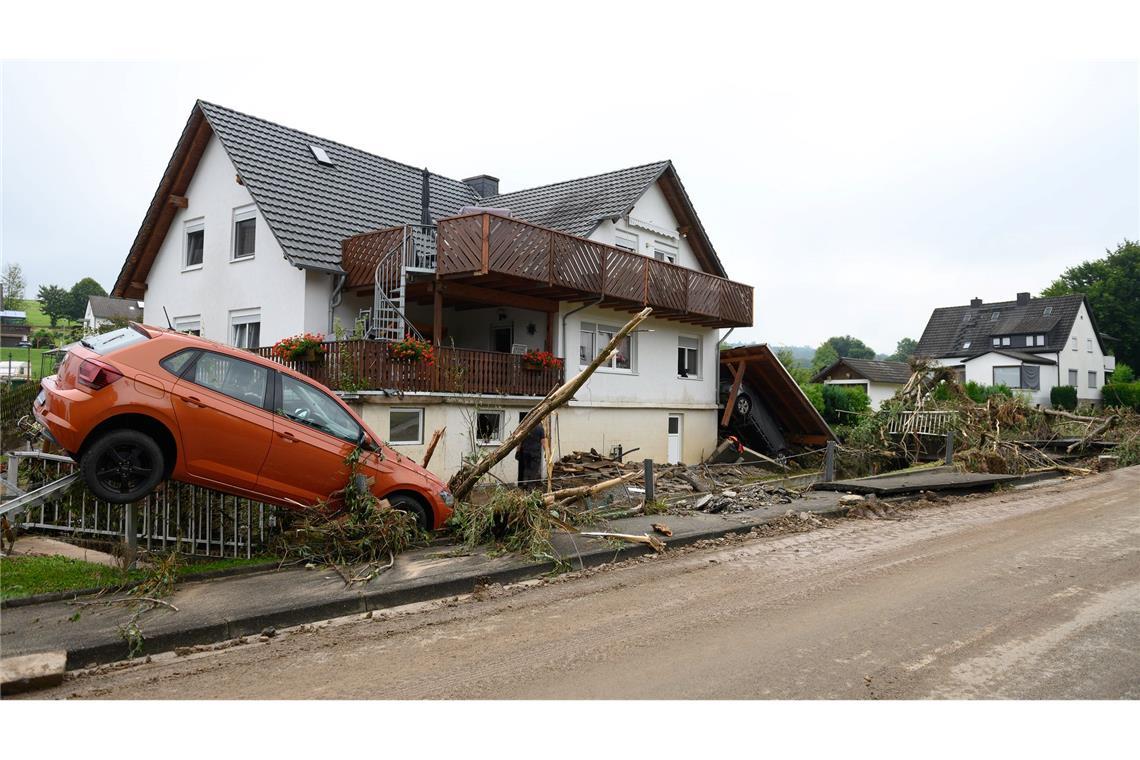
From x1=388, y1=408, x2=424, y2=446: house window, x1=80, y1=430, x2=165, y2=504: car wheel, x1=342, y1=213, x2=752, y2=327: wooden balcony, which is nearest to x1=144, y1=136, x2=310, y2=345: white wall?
x1=342, y1=213, x2=752, y2=327: wooden balcony

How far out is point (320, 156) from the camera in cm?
2161

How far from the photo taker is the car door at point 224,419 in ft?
25.2

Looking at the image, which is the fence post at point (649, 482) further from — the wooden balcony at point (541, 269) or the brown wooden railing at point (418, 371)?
the wooden balcony at point (541, 269)

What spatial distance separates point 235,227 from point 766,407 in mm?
17072

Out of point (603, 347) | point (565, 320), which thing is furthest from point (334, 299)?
point (603, 347)

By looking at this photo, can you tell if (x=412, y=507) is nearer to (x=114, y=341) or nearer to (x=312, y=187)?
(x=114, y=341)

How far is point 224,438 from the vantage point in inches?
309

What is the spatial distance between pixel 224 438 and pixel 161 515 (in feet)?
4.71

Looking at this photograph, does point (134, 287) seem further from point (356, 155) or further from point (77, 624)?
point (77, 624)

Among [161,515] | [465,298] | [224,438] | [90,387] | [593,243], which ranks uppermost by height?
[593,243]

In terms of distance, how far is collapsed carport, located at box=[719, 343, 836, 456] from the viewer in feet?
81.7

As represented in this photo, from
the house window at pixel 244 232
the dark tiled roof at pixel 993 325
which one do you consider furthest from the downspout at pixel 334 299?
the dark tiled roof at pixel 993 325

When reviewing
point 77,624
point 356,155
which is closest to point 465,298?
point 356,155

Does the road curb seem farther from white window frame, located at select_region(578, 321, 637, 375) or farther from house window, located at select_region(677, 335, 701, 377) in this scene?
house window, located at select_region(677, 335, 701, 377)
